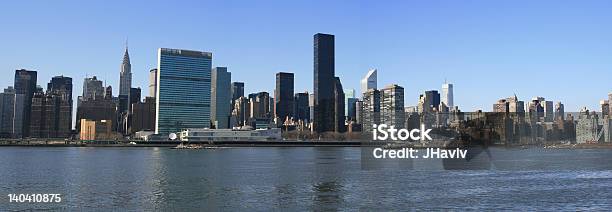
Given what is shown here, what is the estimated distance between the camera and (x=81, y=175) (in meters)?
79.8

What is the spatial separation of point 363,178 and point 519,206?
93.0ft

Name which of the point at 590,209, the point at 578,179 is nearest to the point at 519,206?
the point at 590,209

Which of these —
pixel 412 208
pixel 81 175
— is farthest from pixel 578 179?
pixel 81 175

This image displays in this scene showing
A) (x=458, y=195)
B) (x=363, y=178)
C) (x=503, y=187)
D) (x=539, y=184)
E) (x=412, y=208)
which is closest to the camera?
(x=412, y=208)

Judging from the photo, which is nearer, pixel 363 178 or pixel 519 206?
pixel 519 206

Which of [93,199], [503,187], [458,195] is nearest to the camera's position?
[93,199]

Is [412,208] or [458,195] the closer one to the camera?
[412,208]

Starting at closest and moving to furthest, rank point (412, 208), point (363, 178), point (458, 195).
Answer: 1. point (412, 208)
2. point (458, 195)
3. point (363, 178)

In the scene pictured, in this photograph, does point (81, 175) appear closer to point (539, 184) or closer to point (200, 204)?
point (200, 204)

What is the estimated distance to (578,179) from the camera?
76875 millimetres

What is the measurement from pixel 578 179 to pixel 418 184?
982 inches

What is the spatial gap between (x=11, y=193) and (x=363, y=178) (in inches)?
1629

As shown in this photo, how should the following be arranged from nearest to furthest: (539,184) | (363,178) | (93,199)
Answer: (93,199) → (539,184) → (363,178)

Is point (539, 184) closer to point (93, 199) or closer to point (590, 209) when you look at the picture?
point (590, 209)
